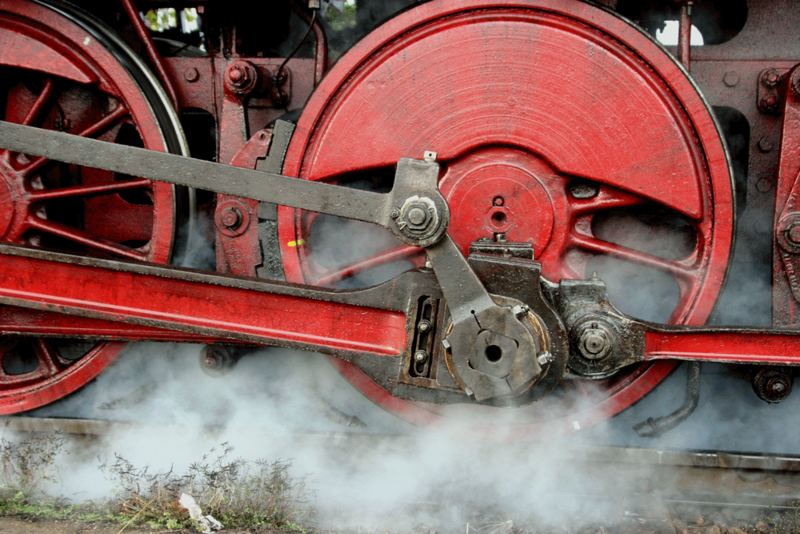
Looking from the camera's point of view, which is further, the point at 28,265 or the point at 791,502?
the point at 791,502

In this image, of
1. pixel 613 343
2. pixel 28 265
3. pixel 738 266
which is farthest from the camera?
pixel 738 266

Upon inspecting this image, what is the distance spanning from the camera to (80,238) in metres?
2.49

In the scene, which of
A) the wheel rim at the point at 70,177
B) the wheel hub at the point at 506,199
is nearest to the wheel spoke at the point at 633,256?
the wheel hub at the point at 506,199

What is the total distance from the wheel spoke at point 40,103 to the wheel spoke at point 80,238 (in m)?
0.38

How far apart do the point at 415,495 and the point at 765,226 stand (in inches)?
64.3

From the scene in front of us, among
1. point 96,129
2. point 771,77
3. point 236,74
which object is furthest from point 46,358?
point 771,77

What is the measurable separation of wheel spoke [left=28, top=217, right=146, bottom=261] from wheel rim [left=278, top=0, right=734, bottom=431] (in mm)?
666

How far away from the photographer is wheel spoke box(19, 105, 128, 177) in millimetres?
2447

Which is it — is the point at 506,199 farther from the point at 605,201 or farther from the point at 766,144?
the point at 766,144

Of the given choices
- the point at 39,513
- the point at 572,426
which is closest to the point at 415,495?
the point at 572,426

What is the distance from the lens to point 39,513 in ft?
7.75

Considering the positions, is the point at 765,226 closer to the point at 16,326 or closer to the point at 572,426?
the point at 572,426

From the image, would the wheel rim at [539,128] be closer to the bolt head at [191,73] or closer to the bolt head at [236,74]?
the bolt head at [236,74]

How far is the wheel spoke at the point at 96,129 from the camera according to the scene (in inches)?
96.3
